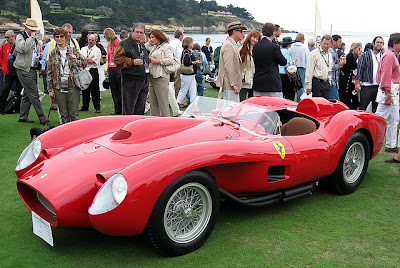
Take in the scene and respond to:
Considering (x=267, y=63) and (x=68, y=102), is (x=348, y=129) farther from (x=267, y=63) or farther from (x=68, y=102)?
(x=68, y=102)

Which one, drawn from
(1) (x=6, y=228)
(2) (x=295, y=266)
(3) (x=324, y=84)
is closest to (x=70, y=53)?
(1) (x=6, y=228)

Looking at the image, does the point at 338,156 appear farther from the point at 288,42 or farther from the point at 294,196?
the point at 288,42

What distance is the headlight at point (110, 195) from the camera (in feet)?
9.48

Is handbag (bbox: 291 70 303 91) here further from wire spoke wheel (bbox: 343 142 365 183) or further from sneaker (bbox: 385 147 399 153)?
wire spoke wheel (bbox: 343 142 365 183)

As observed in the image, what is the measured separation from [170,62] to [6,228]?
4.73 m

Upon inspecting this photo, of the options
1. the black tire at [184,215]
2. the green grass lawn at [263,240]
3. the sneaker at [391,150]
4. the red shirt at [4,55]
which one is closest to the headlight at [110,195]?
the black tire at [184,215]

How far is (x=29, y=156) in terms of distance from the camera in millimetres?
3990

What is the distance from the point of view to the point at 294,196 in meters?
4.14

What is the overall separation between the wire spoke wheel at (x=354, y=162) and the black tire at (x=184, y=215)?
85.7 inches

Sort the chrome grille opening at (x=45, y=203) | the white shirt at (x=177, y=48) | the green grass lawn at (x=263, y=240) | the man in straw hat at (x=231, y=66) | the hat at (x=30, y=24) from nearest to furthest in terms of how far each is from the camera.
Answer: the green grass lawn at (x=263, y=240) < the chrome grille opening at (x=45, y=203) < the man in straw hat at (x=231, y=66) < the hat at (x=30, y=24) < the white shirt at (x=177, y=48)

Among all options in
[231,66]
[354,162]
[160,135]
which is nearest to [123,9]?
[231,66]

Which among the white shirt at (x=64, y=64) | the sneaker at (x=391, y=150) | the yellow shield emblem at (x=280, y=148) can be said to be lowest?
the sneaker at (x=391, y=150)

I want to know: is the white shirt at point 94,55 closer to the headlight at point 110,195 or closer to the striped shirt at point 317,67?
the striped shirt at point 317,67

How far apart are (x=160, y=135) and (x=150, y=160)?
84 centimetres
